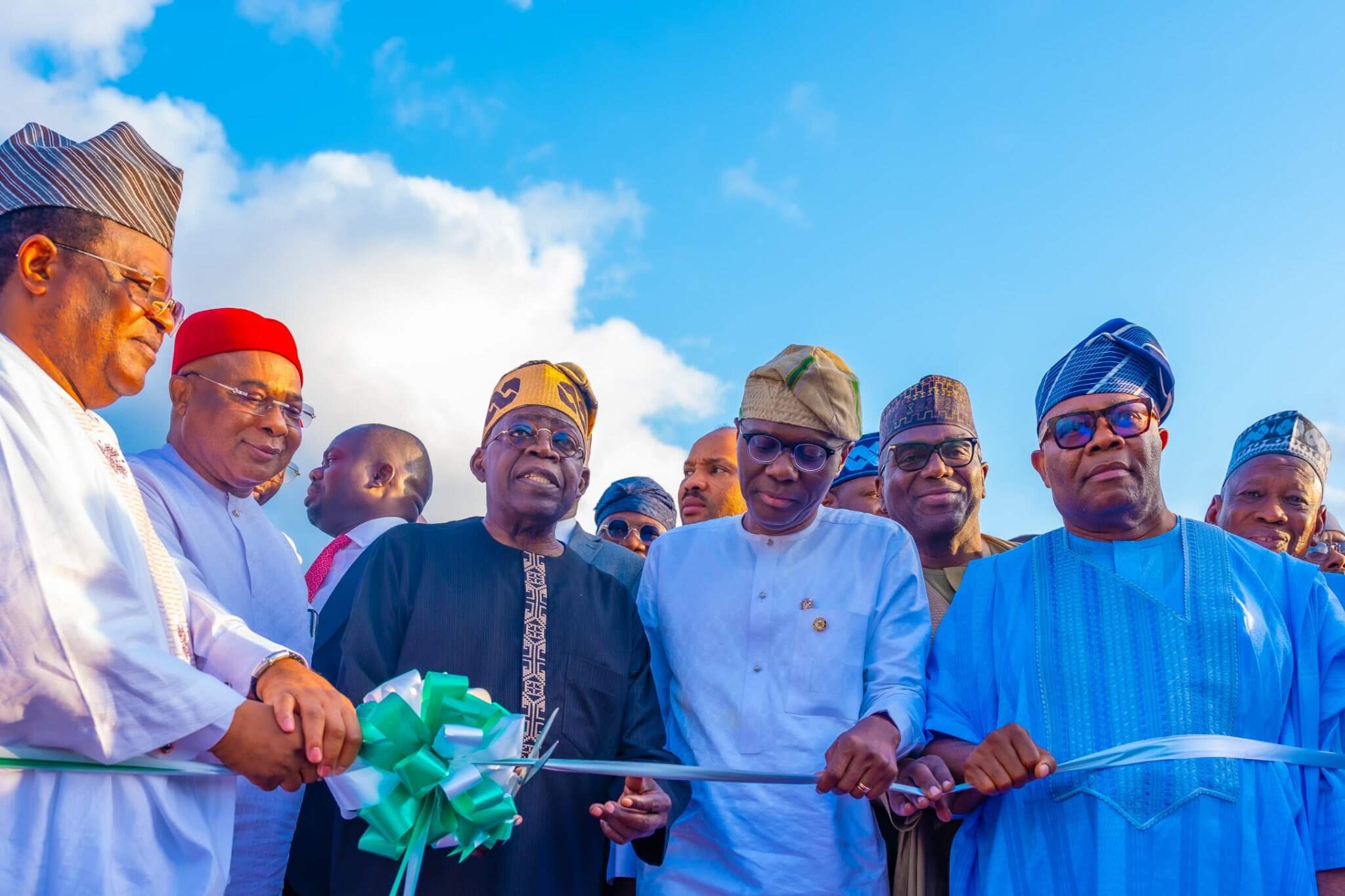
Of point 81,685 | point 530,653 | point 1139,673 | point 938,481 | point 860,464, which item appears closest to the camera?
point 81,685

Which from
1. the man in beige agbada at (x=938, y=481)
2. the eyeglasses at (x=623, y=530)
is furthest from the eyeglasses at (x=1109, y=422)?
the eyeglasses at (x=623, y=530)

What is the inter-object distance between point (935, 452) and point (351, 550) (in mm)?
3194

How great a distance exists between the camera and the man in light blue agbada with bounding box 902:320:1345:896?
336cm

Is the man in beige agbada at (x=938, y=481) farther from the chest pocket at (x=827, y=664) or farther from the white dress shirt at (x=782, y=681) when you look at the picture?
the chest pocket at (x=827, y=664)

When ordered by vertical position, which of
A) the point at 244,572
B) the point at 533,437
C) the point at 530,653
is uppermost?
the point at 533,437

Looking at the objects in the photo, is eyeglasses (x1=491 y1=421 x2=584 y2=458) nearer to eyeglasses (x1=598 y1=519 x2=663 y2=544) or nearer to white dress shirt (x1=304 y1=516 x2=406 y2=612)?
white dress shirt (x1=304 y1=516 x2=406 y2=612)

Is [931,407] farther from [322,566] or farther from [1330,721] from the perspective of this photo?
[322,566]

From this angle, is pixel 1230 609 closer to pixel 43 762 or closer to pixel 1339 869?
pixel 1339 869

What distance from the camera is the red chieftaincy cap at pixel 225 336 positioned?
4527 millimetres

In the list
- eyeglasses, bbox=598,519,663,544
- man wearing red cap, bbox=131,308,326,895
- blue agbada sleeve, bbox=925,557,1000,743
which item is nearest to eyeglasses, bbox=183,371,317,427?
man wearing red cap, bbox=131,308,326,895

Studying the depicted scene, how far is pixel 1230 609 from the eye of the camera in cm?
364

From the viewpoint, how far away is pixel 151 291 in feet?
10.0

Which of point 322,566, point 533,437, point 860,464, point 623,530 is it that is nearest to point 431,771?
point 533,437

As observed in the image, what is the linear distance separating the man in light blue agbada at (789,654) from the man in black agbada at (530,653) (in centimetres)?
18
